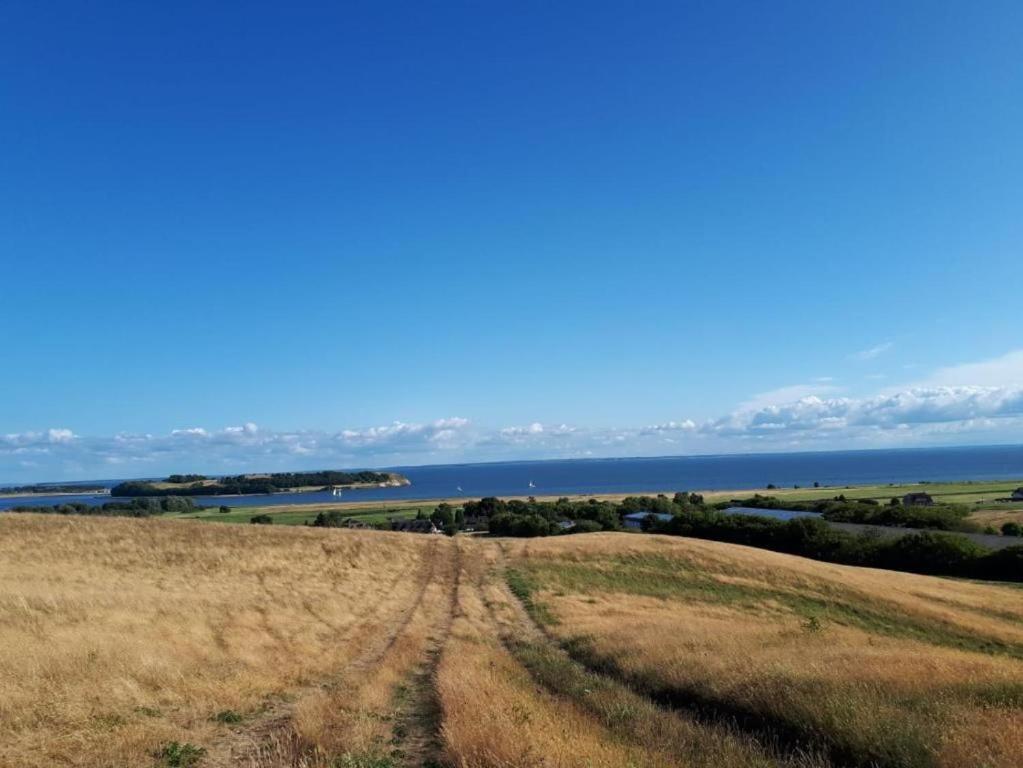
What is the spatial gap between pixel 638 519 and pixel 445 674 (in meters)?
108

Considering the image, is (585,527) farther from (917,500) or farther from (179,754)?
(179,754)

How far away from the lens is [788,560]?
176 feet

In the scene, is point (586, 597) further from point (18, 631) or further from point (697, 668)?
point (18, 631)

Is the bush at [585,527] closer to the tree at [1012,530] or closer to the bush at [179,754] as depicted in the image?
the tree at [1012,530]

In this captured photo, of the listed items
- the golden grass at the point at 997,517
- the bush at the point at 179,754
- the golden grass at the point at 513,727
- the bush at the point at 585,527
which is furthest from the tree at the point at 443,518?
the bush at the point at 179,754

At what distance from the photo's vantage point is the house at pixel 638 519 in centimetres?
11118

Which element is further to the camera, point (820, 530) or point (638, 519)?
point (638, 519)

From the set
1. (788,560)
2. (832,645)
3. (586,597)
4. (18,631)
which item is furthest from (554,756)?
(788,560)

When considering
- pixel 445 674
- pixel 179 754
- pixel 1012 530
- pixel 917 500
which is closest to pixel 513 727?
pixel 179 754

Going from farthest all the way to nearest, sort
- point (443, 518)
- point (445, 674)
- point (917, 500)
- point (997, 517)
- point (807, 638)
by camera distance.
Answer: point (917, 500), point (443, 518), point (997, 517), point (807, 638), point (445, 674)

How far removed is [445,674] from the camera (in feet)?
52.3

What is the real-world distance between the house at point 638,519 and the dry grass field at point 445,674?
72.0m

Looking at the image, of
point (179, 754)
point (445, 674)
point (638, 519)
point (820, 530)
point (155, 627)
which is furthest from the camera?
point (638, 519)

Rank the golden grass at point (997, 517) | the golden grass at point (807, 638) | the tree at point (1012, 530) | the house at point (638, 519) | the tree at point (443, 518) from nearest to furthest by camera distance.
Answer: the golden grass at point (807, 638) → the tree at point (1012, 530) → the golden grass at point (997, 517) → the house at point (638, 519) → the tree at point (443, 518)
